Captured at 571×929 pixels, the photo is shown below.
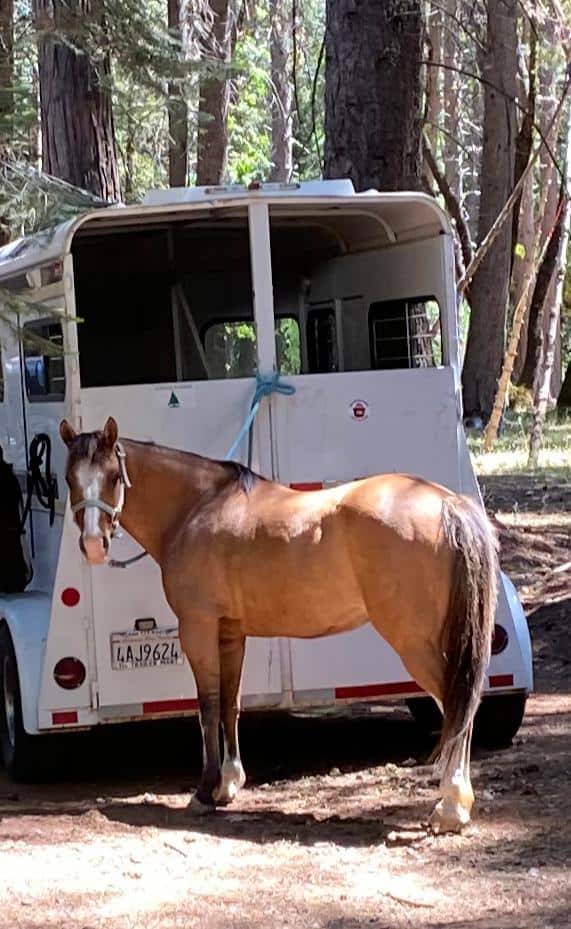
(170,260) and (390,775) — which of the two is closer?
(390,775)

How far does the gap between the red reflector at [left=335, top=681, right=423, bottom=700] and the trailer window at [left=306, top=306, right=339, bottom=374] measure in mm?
2592

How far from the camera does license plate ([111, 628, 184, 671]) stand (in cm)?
723

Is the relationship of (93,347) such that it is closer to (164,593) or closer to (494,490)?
(164,593)

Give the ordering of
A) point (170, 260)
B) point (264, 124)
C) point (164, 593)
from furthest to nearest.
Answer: point (264, 124) < point (170, 260) < point (164, 593)

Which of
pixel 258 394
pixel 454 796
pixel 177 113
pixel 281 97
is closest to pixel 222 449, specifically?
pixel 258 394

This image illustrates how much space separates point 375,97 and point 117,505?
5.65m

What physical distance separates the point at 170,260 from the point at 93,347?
0.89 meters

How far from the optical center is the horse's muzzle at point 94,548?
6.35 m

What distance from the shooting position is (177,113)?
41.8ft

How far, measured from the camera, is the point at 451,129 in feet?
129

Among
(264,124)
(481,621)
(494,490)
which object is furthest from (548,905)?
(264,124)

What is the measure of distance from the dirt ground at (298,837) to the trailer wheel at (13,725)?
0.11 m

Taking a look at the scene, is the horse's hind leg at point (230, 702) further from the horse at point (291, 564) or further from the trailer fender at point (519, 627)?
the trailer fender at point (519, 627)

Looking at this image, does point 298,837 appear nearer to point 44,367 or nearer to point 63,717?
point 63,717
